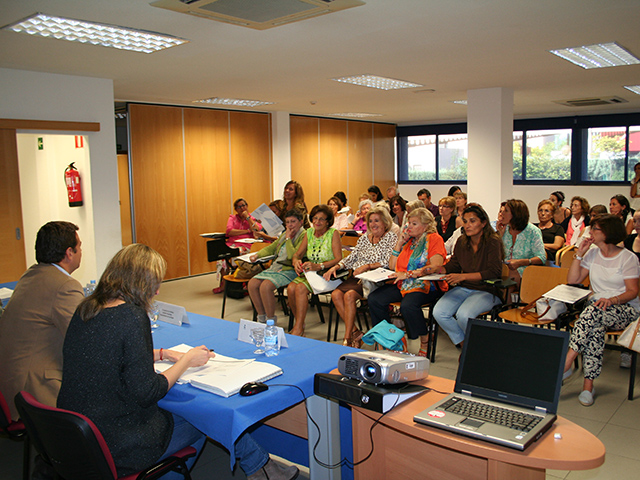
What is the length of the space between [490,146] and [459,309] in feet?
12.4

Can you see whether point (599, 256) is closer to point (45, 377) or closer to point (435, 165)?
point (45, 377)

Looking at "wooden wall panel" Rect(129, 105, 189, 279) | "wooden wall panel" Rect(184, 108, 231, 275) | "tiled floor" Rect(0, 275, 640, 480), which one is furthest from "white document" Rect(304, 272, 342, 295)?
"wooden wall panel" Rect(184, 108, 231, 275)

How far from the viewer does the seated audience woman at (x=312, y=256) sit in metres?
5.34

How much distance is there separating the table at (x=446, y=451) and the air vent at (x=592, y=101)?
343 inches

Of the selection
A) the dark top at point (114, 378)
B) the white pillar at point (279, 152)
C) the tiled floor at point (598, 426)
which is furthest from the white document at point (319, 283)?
the white pillar at point (279, 152)

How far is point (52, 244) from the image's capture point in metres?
2.83

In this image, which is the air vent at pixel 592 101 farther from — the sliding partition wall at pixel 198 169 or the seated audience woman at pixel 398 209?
the sliding partition wall at pixel 198 169

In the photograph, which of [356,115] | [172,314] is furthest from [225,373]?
[356,115]

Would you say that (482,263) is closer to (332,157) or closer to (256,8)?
(256,8)

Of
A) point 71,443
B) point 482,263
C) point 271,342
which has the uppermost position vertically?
point 482,263

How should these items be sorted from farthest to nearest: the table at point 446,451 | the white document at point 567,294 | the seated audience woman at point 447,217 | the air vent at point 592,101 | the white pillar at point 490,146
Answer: the air vent at point 592,101 < the white pillar at point 490,146 < the seated audience woman at point 447,217 < the white document at point 567,294 < the table at point 446,451

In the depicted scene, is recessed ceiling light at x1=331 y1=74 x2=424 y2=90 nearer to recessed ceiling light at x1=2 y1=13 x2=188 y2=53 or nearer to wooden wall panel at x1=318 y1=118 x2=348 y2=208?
recessed ceiling light at x1=2 y1=13 x2=188 y2=53

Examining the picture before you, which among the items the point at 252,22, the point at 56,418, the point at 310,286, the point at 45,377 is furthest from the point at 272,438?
the point at 252,22

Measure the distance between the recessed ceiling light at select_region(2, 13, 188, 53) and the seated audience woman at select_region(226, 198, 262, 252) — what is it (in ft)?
11.0
